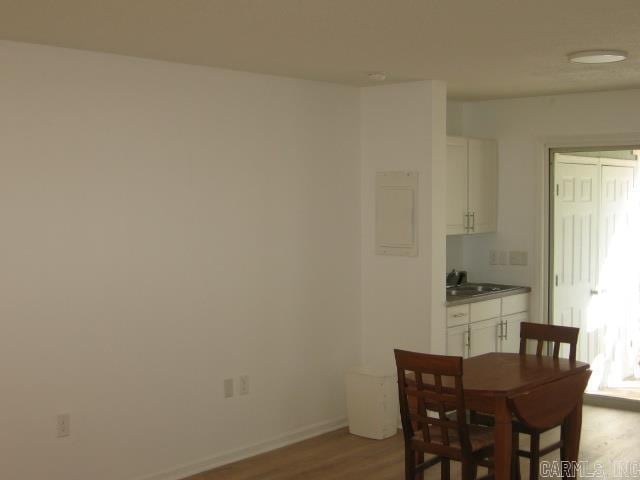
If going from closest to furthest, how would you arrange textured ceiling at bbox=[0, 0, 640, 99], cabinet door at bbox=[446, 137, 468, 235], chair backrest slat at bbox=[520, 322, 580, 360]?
textured ceiling at bbox=[0, 0, 640, 99]
chair backrest slat at bbox=[520, 322, 580, 360]
cabinet door at bbox=[446, 137, 468, 235]

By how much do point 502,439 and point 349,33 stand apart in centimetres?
198

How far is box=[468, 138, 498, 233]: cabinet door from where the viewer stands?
6.33 m

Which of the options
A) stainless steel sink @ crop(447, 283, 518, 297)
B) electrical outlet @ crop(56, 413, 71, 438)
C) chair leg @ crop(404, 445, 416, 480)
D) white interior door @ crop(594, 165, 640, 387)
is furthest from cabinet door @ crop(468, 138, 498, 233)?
electrical outlet @ crop(56, 413, 71, 438)

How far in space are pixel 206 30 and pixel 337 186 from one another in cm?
208

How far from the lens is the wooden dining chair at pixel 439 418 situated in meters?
3.63

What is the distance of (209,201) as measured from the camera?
4.91 metres

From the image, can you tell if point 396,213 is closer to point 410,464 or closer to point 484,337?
point 484,337

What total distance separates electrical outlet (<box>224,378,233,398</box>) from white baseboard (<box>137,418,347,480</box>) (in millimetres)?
347

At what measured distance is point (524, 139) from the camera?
6.51 m

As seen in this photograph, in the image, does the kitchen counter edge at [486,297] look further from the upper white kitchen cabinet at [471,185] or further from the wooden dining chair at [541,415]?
the wooden dining chair at [541,415]

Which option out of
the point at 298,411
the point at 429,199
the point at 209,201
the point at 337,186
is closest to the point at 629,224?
the point at 429,199

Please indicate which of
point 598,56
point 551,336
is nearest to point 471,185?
point 551,336

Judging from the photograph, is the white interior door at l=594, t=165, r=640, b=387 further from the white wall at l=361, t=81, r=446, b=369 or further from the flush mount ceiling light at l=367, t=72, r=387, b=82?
the flush mount ceiling light at l=367, t=72, r=387, b=82

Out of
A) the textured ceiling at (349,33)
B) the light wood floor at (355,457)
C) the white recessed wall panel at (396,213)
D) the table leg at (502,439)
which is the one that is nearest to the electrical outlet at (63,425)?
the light wood floor at (355,457)
